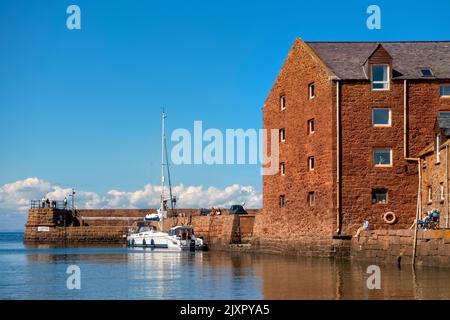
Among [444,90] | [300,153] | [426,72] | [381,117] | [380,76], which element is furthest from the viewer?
[300,153]

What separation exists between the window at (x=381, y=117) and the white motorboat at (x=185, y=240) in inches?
874

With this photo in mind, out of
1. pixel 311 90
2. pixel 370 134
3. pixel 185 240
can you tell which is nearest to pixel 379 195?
pixel 370 134

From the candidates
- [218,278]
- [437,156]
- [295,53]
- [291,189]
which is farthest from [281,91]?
[218,278]

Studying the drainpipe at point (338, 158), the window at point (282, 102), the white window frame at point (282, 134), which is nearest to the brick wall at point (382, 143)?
the drainpipe at point (338, 158)

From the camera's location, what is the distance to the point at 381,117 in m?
49.1

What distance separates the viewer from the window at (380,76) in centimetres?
4919

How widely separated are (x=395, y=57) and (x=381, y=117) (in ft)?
17.0

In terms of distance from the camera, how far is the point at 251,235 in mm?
64438

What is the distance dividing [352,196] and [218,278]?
15.3m

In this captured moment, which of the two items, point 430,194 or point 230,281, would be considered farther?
point 430,194

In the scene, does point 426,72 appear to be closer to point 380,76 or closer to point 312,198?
point 380,76

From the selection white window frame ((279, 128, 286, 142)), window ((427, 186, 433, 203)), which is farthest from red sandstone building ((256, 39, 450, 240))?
white window frame ((279, 128, 286, 142))

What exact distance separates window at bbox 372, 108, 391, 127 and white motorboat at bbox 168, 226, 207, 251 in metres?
22.2
